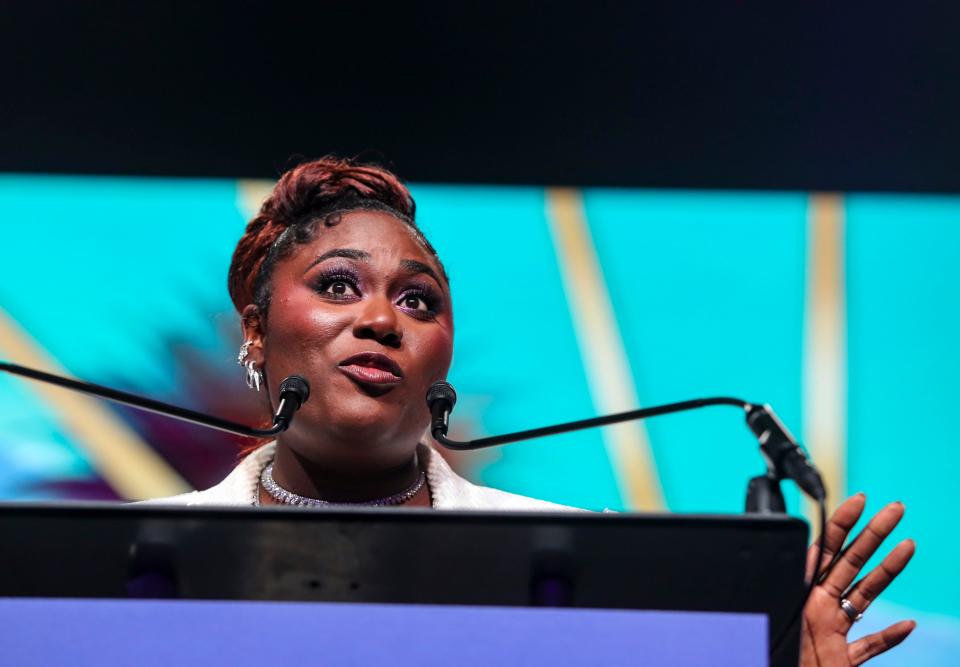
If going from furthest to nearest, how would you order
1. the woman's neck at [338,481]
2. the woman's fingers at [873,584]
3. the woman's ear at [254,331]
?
the woman's ear at [254,331]
the woman's neck at [338,481]
the woman's fingers at [873,584]

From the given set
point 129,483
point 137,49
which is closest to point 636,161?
point 137,49

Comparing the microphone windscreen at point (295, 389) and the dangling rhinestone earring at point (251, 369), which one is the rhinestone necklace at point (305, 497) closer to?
the dangling rhinestone earring at point (251, 369)

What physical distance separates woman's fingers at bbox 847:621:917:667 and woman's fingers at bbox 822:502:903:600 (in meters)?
0.09

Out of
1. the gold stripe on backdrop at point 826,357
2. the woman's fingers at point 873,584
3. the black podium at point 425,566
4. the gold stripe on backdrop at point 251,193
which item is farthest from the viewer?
the gold stripe on backdrop at point 251,193

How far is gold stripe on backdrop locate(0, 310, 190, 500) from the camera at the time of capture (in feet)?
8.61

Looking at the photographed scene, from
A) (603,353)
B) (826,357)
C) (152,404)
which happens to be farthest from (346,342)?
(826,357)

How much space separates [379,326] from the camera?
1.98 m

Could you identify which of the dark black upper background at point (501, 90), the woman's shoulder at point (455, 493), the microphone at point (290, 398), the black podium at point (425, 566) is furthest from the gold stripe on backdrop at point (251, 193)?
the black podium at point (425, 566)

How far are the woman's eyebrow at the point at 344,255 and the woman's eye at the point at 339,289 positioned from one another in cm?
6

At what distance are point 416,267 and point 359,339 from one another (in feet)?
0.74

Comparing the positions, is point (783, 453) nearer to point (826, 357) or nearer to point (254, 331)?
point (254, 331)

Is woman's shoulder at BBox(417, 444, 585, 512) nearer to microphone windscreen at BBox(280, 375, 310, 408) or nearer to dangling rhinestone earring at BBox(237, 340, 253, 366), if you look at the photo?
dangling rhinestone earring at BBox(237, 340, 253, 366)

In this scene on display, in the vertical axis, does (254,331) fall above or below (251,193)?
below

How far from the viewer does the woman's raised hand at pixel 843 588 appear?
53.8 inches
